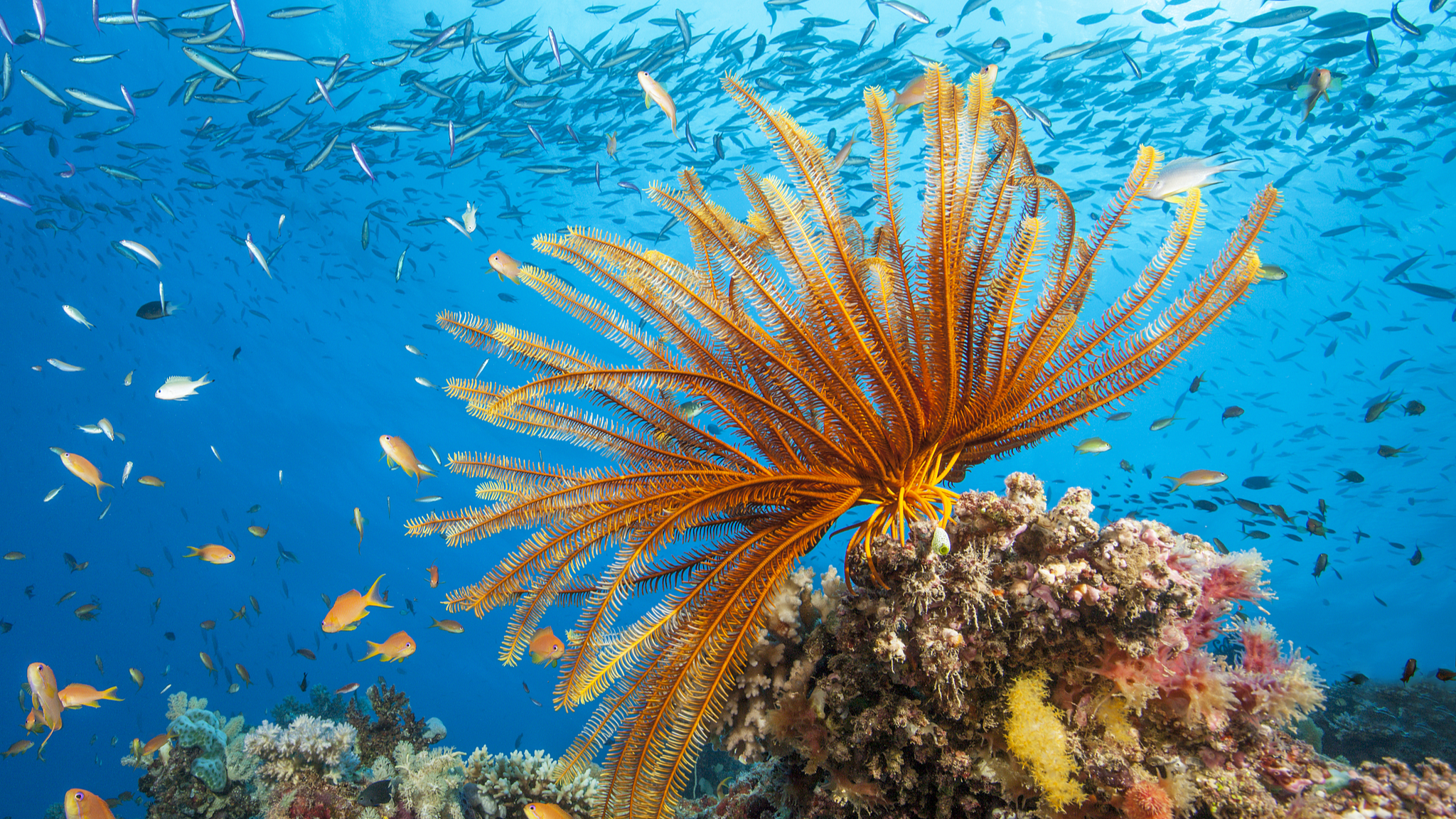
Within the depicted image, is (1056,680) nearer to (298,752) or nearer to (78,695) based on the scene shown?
(298,752)

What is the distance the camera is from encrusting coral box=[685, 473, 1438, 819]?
213 centimetres

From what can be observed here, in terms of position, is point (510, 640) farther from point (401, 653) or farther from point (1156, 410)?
point (1156, 410)

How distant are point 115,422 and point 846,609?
62625 mm

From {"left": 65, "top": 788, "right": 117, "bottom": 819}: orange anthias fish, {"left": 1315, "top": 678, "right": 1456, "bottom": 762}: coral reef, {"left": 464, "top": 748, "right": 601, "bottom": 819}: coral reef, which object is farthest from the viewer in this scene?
{"left": 1315, "top": 678, "right": 1456, "bottom": 762}: coral reef

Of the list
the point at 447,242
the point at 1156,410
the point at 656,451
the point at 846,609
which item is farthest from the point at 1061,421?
the point at 1156,410

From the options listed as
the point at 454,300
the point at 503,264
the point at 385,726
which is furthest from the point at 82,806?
the point at 454,300

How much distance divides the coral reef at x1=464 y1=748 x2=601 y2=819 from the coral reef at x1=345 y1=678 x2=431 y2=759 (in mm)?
2716

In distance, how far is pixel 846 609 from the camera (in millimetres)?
2611

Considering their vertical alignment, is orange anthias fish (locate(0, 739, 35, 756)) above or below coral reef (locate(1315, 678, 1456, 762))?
above

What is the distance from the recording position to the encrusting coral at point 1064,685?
2129 mm

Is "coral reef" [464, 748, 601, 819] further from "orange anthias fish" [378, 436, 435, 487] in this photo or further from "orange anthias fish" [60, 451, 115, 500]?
"orange anthias fish" [60, 451, 115, 500]

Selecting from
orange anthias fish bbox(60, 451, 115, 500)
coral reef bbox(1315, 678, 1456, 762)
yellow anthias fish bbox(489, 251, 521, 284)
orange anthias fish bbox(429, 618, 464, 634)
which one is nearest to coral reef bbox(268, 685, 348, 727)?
orange anthias fish bbox(60, 451, 115, 500)

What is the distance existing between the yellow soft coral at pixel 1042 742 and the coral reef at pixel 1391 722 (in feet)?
40.0

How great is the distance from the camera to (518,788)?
549 cm
